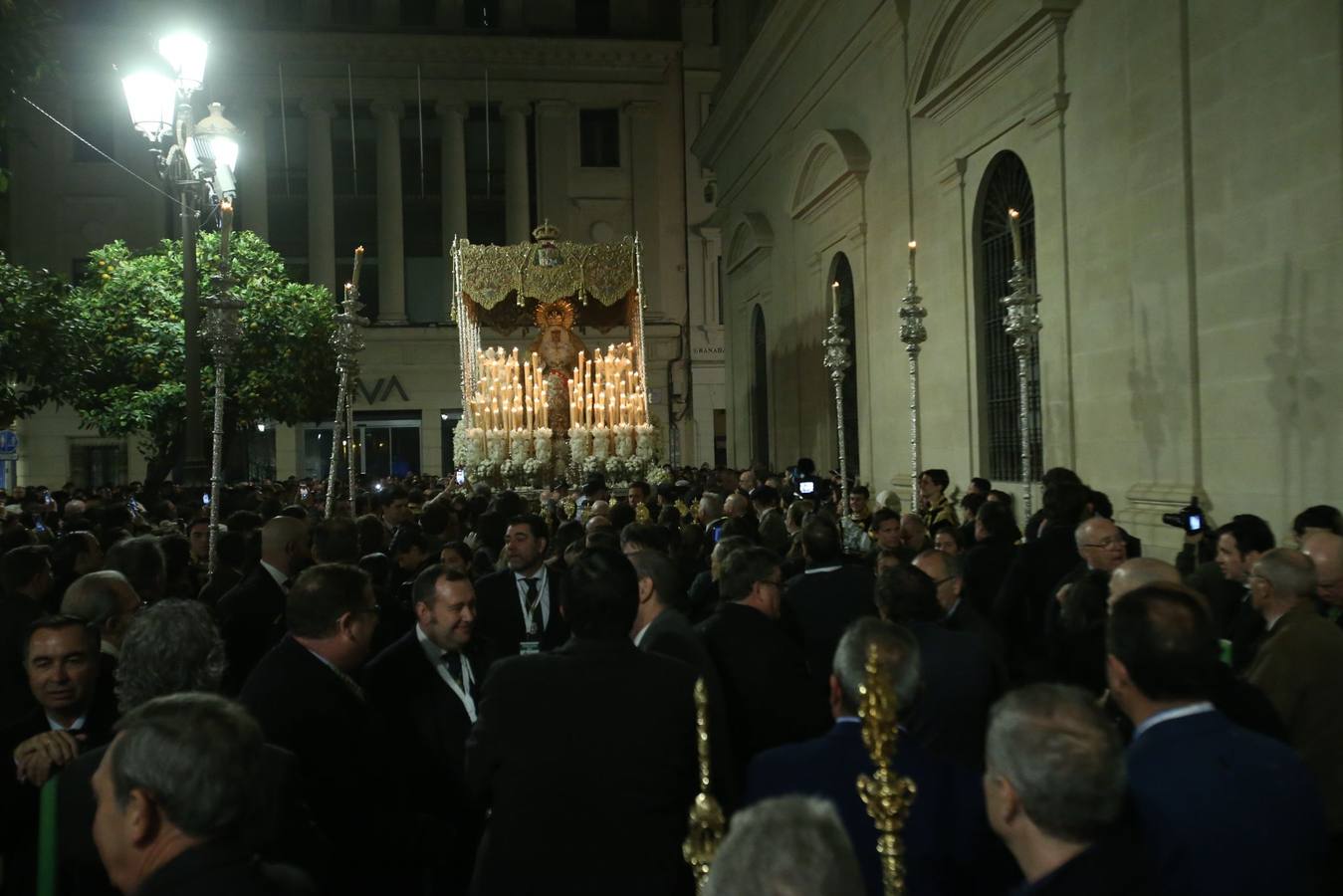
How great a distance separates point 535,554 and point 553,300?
14521 millimetres

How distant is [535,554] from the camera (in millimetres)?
7074

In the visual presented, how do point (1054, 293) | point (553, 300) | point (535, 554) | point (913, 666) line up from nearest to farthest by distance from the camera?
point (913, 666), point (535, 554), point (1054, 293), point (553, 300)

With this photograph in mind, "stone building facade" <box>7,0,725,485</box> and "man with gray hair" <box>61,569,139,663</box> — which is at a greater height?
"stone building facade" <box>7,0,725,485</box>

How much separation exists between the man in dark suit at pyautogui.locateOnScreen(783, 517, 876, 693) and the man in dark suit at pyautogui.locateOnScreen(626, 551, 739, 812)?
1380 millimetres

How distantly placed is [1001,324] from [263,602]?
11495mm

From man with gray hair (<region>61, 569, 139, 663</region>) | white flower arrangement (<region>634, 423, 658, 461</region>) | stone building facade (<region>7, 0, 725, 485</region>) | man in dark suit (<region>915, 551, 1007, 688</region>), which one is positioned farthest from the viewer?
stone building facade (<region>7, 0, 725, 485</region>)

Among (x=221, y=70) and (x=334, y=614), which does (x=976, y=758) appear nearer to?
(x=334, y=614)

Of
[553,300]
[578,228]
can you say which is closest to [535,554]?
[553,300]

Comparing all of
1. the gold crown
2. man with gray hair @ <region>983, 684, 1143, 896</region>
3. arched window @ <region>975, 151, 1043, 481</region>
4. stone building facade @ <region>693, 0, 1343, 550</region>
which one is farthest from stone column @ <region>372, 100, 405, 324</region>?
man with gray hair @ <region>983, 684, 1143, 896</region>

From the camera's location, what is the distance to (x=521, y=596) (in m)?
6.98

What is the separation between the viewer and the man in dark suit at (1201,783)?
9.11 ft

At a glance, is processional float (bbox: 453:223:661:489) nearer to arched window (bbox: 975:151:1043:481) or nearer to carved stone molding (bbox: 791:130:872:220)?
carved stone molding (bbox: 791:130:872:220)

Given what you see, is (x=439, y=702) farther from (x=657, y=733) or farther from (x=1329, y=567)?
(x=1329, y=567)

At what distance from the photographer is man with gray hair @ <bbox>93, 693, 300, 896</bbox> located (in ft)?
7.89
